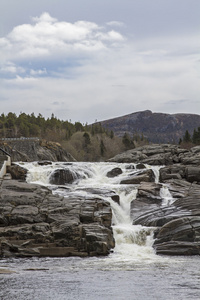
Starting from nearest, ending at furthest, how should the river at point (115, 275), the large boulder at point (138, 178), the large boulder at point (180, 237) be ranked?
the river at point (115, 275) < the large boulder at point (180, 237) < the large boulder at point (138, 178)

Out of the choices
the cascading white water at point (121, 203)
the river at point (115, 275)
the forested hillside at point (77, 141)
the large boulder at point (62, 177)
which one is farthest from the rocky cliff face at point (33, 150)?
the river at point (115, 275)

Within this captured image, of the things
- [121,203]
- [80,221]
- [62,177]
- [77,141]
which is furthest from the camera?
Answer: [77,141]

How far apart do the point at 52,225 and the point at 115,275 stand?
8111 mm

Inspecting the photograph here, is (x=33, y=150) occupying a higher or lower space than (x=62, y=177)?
higher

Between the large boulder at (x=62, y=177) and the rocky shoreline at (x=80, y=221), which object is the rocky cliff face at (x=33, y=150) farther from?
the rocky shoreline at (x=80, y=221)

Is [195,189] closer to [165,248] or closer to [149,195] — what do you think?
[149,195]

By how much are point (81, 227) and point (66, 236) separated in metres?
1.07

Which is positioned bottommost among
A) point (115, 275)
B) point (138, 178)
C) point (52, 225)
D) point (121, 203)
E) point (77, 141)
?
point (115, 275)

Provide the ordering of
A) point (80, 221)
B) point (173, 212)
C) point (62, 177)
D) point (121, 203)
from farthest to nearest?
point (62, 177)
point (121, 203)
point (173, 212)
point (80, 221)

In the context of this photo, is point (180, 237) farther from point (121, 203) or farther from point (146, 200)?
point (121, 203)

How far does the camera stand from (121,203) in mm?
29422

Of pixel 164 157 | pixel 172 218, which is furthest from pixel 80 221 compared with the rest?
pixel 164 157

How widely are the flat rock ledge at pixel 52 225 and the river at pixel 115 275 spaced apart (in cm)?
100

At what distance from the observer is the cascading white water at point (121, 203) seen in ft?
72.6
